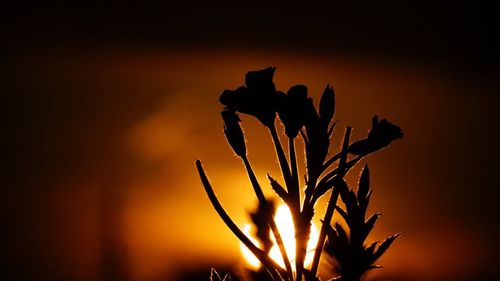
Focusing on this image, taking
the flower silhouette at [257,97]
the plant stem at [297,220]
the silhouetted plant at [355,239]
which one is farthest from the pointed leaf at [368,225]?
the flower silhouette at [257,97]

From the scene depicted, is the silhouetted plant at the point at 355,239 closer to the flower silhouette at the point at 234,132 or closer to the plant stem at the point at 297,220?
the plant stem at the point at 297,220

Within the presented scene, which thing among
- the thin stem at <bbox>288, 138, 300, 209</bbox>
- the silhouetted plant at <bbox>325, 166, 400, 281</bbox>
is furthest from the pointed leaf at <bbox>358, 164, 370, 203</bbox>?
the thin stem at <bbox>288, 138, 300, 209</bbox>

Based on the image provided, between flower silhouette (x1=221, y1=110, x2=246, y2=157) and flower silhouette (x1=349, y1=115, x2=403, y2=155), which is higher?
flower silhouette (x1=221, y1=110, x2=246, y2=157)

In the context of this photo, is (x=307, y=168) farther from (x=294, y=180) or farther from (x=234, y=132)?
(x=234, y=132)

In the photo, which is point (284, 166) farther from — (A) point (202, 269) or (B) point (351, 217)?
(A) point (202, 269)

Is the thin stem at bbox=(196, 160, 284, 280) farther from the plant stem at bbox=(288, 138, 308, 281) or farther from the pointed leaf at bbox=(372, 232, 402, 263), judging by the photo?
the pointed leaf at bbox=(372, 232, 402, 263)

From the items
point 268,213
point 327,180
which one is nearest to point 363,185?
point 327,180

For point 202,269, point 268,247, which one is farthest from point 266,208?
point 202,269
